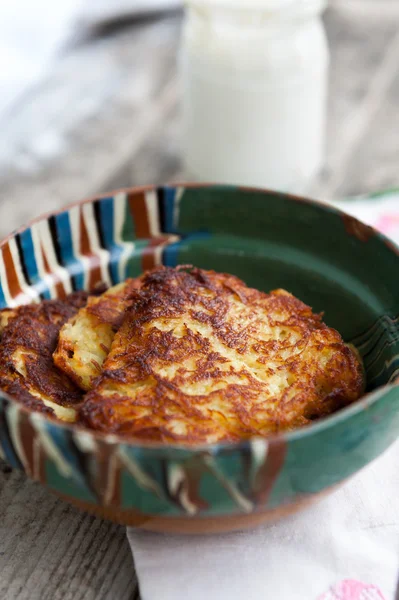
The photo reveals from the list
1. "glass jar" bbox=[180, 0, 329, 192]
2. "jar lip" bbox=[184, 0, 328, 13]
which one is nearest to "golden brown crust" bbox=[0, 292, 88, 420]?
"glass jar" bbox=[180, 0, 329, 192]

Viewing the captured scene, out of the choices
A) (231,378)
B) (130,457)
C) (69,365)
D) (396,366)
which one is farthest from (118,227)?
(130,457)

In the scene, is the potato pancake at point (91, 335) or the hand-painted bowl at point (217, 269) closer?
the hand-painted bowl at point (217, 269)

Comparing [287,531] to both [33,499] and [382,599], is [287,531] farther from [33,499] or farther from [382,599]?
[33,499]

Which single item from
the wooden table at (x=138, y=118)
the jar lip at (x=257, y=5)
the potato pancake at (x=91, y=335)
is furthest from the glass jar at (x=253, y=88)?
the potato pancake at (x=91, y=335)

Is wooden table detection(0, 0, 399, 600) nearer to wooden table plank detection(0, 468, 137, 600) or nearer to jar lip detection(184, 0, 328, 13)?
jar lip detection(184, 0, 328, 13)

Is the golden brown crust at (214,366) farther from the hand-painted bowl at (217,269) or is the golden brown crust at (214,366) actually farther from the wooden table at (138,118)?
the wooden table at (138,118)

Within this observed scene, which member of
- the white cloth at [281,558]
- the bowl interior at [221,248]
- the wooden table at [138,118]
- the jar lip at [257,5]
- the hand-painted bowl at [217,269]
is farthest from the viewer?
the wooden table at [138,118]

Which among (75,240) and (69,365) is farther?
(75,240)
